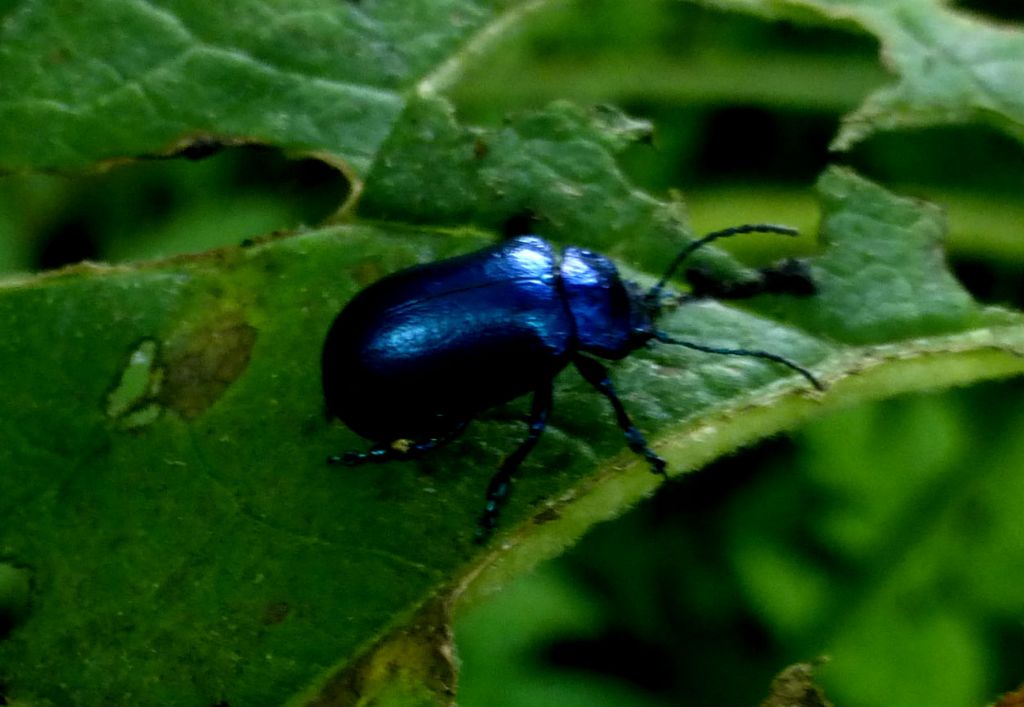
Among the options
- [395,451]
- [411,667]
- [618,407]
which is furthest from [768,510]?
[411,667]

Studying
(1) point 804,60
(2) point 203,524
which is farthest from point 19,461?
(1) point 804,60

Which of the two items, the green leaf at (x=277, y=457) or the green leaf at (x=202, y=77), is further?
the green leaf at (x=202, y=77)

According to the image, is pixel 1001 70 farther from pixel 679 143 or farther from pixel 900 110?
pixel 679 143

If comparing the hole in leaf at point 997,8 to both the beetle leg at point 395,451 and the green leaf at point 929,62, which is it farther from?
the beetle leg at point 395,451

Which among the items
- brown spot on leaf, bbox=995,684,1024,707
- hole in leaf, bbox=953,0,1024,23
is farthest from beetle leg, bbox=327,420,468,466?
hole in leaf, bbox=953,0,1024,23

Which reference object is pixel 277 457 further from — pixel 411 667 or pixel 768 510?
pixel 768 510

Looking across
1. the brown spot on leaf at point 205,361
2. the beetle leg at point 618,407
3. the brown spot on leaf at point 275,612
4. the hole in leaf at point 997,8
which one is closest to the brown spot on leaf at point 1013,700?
the beetle leg at point 618,407

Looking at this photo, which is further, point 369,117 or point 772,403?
point 369,117
